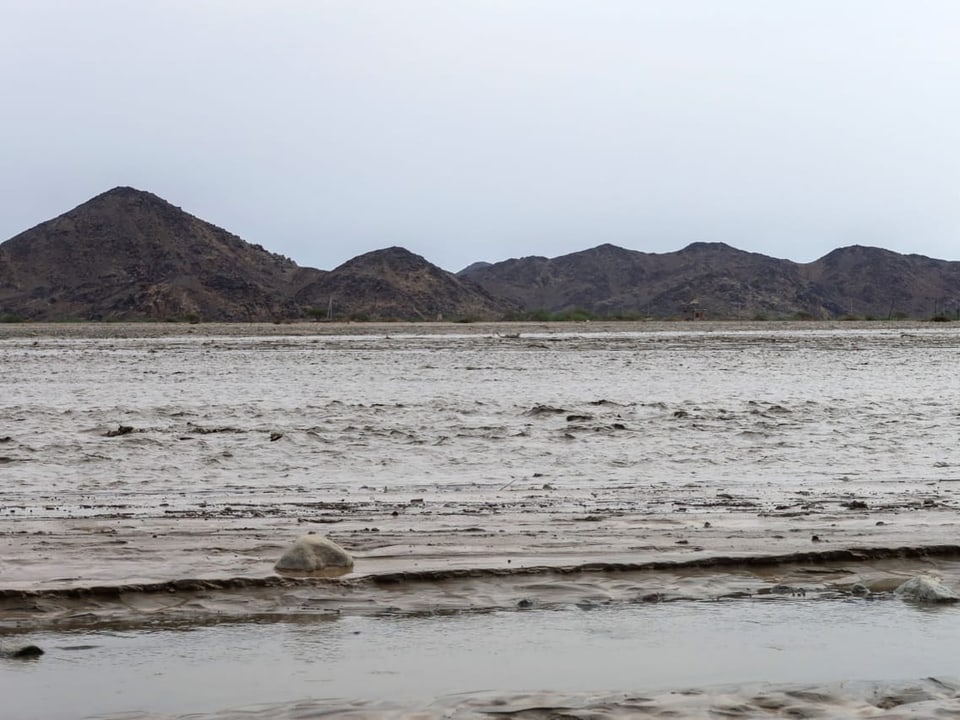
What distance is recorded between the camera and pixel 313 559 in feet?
23.3

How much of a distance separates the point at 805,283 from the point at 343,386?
4207 inches

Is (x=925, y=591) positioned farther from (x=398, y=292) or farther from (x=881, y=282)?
(x=881, y=282)

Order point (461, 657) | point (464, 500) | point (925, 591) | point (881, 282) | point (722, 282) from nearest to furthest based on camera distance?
point (461, 657) → point (925, 591) → point (464, 500) → point (722, 282) → point (881, 282)

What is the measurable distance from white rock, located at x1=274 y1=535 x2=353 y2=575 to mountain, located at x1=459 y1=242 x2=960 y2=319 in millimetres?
99214

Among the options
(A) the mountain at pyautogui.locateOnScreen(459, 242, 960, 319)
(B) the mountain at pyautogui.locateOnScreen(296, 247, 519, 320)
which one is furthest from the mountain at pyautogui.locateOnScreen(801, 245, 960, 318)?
(B) the mountain at pyautogui.locateOnScreen(296, 247, 519, 320)

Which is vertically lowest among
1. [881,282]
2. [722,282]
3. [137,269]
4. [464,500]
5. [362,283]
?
[464,500]

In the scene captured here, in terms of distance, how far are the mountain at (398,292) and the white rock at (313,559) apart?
77960 millimetres

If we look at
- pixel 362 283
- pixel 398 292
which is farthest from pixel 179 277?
A: pixel 398 292

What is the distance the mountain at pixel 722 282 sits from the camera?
111938 millimetres

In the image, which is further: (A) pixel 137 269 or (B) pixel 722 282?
(B) pixel 722 282

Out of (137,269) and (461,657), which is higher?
(137,269)

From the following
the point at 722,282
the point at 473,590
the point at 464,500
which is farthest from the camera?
the point at 722,282

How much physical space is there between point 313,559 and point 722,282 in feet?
359

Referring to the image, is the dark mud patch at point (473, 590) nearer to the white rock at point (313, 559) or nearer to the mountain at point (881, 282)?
the white rock at point (313, 559)
